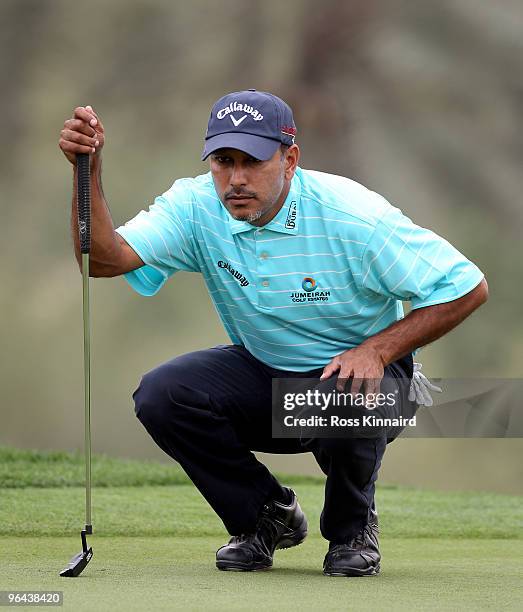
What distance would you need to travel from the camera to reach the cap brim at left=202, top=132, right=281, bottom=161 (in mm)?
3031

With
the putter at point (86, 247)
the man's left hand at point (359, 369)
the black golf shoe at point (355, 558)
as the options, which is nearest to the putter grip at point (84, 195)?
the putter at point (86, 247)

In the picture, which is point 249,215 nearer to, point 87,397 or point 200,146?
point 87,397

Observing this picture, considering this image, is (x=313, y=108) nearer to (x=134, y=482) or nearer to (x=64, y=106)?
(x=64, y=106)

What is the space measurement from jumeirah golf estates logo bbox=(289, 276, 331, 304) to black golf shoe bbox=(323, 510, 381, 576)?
577 millimetres

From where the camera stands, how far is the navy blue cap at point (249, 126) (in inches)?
120

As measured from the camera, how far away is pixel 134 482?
5359 mm

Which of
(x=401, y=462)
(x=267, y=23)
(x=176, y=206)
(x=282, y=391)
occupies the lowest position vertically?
(x=401, y=462)

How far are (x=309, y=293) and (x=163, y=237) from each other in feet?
1.31

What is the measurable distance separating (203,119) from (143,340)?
1.12 meters

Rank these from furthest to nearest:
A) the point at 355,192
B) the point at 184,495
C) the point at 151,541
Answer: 1. the point at 184,495
2. the point at 151,541
3. the point at 355,192

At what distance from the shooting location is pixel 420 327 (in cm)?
312

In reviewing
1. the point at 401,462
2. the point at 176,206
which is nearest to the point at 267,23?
the point at 401,462

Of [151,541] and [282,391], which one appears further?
[151,541]

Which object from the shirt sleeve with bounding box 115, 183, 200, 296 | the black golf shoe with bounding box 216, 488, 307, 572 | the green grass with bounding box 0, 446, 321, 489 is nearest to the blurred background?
the green grass with bounding box 0, 446, 321, 489
